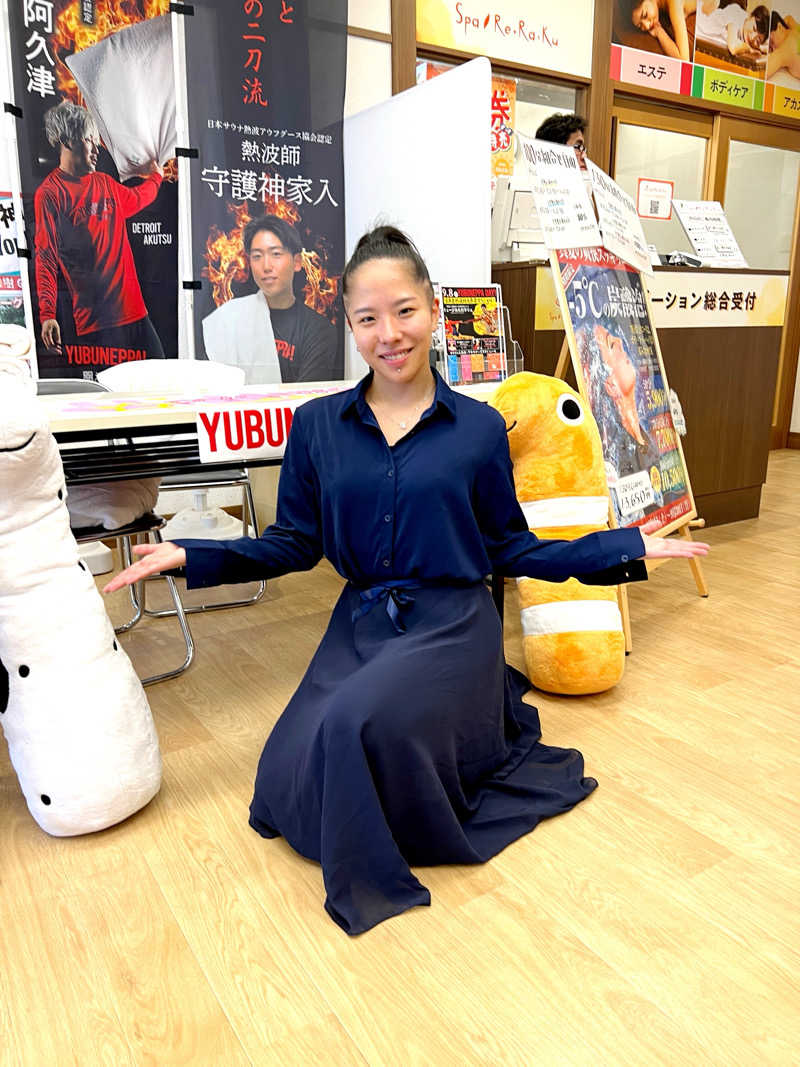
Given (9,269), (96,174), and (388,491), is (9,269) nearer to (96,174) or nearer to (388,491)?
(96,174)

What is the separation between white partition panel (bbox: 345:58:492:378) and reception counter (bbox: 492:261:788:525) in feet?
0.94

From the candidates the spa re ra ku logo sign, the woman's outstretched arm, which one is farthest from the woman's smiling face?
the woman's outstretched arm

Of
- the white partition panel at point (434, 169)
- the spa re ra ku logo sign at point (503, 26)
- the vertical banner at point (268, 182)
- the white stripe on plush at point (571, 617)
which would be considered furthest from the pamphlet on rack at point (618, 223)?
the spa re ra ku logo sign at point (503, 26)

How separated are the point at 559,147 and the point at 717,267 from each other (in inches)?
48.8

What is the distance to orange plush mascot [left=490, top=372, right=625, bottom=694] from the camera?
210cm

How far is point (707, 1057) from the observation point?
108cm

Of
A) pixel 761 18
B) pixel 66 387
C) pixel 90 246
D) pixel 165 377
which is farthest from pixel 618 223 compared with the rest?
pixel 761 18

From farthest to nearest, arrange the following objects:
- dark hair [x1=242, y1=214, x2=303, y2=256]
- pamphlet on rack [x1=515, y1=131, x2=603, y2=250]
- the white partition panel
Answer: dark hair [x1=242, y1=214, x2=303, y2=256] < the white partition panel < pamphlet on rack [x1=515, y1=131, x2=603, y2=250]

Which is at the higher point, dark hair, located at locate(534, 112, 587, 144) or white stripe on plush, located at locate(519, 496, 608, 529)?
dark hair, located at locate(534, 112, 587, 144)

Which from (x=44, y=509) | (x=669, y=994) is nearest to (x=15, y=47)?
(x=44, y=509)

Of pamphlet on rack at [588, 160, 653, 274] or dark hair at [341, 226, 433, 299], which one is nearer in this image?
dark hair at [341, 226, 433, 299]

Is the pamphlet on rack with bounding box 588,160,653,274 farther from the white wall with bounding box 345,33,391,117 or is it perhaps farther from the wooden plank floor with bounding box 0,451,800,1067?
the wooden plank floor with bounding box 0,451,800,1067

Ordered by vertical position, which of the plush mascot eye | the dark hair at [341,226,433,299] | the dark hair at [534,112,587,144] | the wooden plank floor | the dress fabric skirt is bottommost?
the wooden plank floor

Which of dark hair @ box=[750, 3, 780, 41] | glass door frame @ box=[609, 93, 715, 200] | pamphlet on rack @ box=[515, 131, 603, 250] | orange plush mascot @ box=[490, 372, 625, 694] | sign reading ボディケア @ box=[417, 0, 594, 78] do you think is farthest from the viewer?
dark hair @ box=[750, 3, 780, 41]
